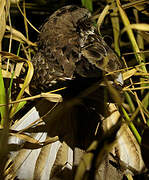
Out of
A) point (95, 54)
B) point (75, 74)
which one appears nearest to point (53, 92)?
point (75, 74)

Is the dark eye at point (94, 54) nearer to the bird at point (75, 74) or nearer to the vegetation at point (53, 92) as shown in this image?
the bird at point (75, 74)

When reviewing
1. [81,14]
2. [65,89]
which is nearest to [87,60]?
[65,89]

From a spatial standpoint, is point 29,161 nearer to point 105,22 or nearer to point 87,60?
point 87,60

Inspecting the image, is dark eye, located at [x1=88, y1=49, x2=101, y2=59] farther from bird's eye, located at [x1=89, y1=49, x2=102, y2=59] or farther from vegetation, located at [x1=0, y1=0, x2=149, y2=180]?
vegetation, located at [x1=0, y1=0, x2=149, y2=180]

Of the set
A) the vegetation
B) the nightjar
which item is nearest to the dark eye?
the nightjar

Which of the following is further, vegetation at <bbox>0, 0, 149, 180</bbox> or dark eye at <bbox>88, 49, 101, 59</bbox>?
dark eye at <bbox>88, 49, 101, 59</bbox>

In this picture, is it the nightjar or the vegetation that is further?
the nightjar
